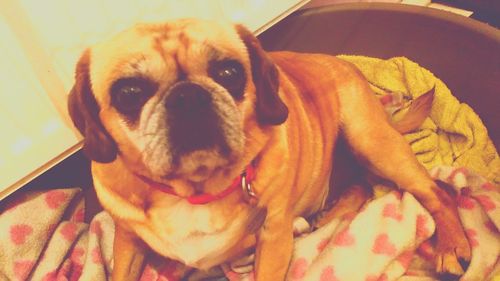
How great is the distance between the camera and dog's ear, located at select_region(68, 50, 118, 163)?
0.89 meters

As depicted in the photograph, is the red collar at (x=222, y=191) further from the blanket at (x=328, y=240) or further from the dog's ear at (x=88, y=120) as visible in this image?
the blanket at (x=328, y=240)

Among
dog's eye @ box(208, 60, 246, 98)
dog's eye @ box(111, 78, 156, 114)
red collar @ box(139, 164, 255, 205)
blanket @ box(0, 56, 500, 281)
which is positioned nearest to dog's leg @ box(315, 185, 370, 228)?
blanket @ box(0, 56, 500, 281)

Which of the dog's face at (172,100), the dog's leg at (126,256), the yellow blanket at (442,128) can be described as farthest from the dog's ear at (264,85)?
the yellow blanket at (442,128)

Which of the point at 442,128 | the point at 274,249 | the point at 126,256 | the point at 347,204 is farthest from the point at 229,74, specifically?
the point at 442,128

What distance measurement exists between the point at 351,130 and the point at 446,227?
1.15ft

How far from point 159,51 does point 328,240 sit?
725mm

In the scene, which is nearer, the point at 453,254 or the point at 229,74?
the point at 229,74

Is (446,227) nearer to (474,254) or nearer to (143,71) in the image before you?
(474,254)

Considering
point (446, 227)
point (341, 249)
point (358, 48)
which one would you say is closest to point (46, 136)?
point (341, 249)

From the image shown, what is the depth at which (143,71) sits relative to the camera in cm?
84

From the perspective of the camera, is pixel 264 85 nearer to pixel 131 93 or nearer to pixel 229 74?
pixel 229 74

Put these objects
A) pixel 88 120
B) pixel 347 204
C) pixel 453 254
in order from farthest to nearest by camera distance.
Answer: pixel 347 204
pixel 453 254
pixel 88 120

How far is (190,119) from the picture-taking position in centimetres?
81

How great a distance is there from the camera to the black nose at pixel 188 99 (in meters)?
0.80
